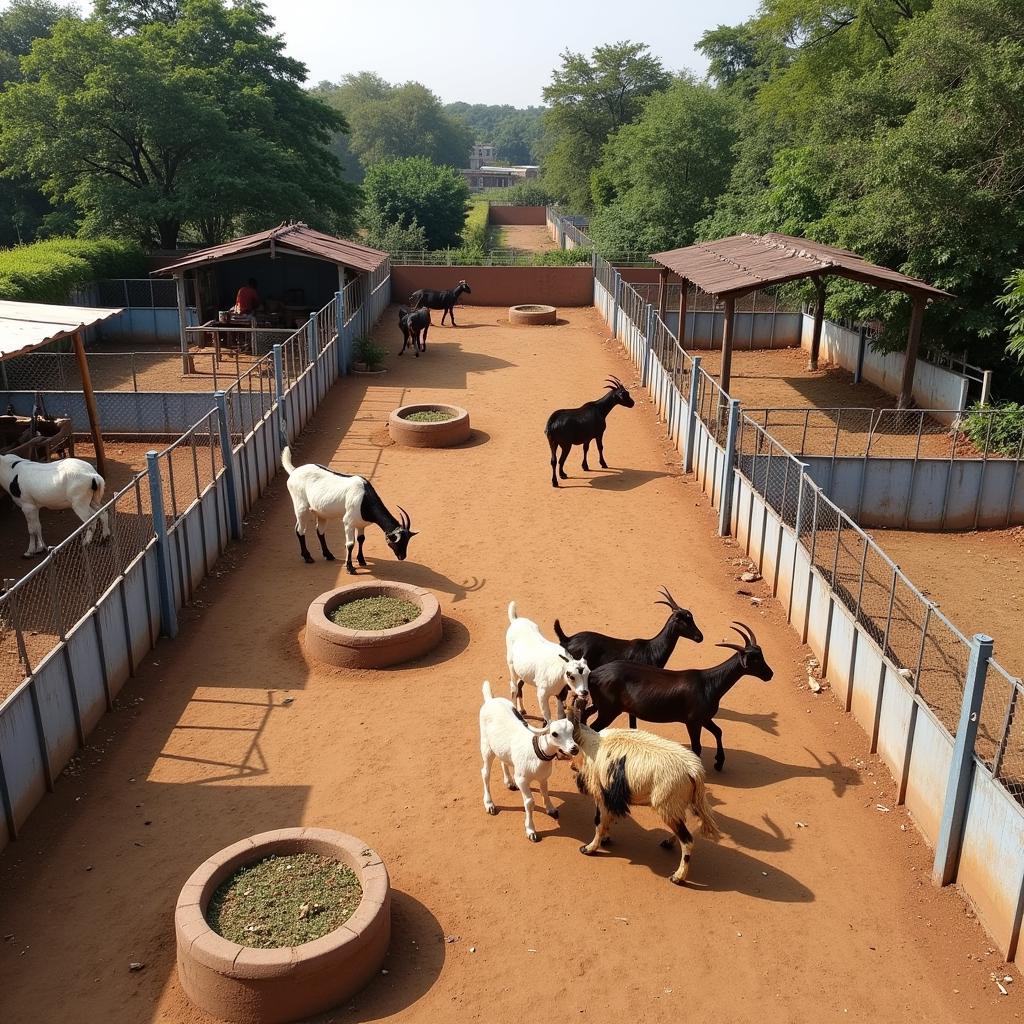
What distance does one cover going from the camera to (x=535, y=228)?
79875mm

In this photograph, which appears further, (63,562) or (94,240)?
(94,240)

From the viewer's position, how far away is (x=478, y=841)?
8.03m

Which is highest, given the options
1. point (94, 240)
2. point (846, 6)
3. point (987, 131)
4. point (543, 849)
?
point (846, 6)

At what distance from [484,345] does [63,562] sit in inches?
703

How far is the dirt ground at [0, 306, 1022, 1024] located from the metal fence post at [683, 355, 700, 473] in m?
4.08

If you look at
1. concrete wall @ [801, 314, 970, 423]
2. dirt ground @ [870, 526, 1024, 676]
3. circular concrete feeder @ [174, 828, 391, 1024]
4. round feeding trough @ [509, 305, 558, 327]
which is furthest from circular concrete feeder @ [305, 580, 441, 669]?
round feeding trough @ [509, 305, 558, 327]

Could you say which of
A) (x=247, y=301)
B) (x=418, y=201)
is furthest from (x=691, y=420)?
(x=418, y=201)

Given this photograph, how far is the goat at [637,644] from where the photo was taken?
31.1ft

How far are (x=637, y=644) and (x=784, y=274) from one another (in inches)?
449

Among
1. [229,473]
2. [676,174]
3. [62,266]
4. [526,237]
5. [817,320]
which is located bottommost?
[229,473]

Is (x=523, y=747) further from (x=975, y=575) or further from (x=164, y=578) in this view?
(x=975, y=575)

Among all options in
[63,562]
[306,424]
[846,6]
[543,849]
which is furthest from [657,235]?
[543,849]

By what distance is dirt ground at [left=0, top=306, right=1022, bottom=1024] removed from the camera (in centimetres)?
655

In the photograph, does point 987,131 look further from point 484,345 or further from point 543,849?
point 543,849
